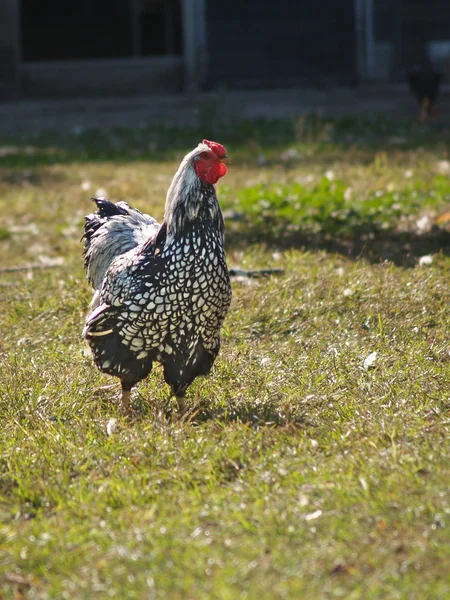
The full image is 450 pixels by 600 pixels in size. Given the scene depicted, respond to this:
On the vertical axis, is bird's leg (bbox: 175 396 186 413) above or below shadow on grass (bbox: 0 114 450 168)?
below

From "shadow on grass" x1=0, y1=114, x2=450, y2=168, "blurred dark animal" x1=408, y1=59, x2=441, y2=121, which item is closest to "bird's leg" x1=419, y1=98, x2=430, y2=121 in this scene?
"blurred dark animal" x1=408, y1=59, x2=441, y2=121

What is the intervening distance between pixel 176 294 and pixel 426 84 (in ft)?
29.7

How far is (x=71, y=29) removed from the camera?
65.5ft

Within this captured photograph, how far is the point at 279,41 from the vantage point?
1567 cm

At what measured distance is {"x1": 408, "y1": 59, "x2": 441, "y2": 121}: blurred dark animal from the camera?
11.5 metres

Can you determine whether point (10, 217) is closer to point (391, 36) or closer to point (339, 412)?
point (339, 412)

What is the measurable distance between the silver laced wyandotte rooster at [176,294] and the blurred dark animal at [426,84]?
8.69 m

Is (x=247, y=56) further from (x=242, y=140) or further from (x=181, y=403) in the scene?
(x=181, y=403)

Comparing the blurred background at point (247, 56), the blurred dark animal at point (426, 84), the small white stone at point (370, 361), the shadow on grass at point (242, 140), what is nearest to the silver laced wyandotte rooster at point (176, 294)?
the small white stone at point (370, 361)

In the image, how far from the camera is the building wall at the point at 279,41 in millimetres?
15445

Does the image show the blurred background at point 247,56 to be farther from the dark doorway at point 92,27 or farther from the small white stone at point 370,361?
the small white stone at point 370,361

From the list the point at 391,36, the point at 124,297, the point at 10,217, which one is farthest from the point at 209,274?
the point at 391,36

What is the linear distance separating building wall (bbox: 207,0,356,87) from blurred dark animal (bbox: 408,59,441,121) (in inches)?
168

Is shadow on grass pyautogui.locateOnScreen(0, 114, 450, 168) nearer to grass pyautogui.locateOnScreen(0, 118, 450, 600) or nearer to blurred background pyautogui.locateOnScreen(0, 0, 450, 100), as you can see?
grass pyautogui.locateOnScreen(0, 118, 450, 600)
